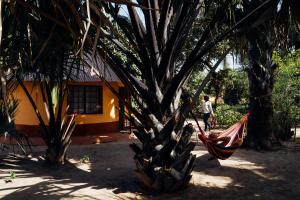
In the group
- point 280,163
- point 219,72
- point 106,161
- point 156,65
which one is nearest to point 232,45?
point 156,65

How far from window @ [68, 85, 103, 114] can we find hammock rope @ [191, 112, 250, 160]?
7704 mm

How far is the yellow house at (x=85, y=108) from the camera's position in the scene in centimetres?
1451

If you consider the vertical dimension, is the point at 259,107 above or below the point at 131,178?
above

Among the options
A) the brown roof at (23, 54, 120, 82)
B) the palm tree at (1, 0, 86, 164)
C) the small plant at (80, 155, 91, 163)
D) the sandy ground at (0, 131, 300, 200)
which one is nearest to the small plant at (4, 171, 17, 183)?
the sandy ground at (0, 131, 300, 200)

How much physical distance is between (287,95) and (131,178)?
868cm

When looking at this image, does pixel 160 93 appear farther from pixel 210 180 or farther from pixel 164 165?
pixel 210 180

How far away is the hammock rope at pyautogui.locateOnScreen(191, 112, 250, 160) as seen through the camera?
785 centimetres

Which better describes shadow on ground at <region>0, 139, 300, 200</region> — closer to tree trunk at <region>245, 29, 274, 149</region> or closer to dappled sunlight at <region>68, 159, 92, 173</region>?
dappled sunlight at <region>68, 159, 92, 173</region>

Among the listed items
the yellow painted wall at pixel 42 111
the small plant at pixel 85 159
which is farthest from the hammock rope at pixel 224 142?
the yellow painted wall at pixel 42 111

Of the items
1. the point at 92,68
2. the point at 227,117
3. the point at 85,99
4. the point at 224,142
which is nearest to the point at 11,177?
the point at 224,142

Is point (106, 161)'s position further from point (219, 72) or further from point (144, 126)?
point (219, 72)

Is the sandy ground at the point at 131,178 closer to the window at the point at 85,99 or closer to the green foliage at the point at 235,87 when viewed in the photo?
the window at the point at 85,99

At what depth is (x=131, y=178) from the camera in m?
7.85

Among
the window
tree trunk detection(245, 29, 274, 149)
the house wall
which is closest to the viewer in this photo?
tree trunk detection(245, 29, 274, 149)
